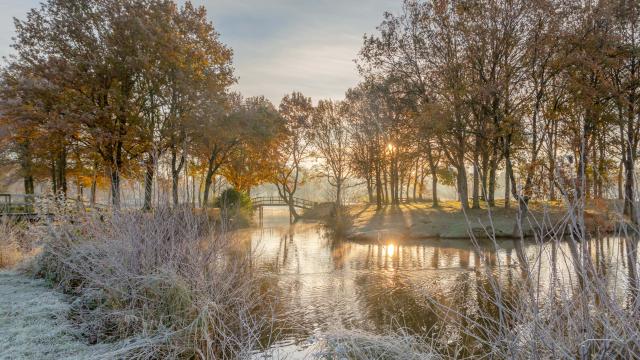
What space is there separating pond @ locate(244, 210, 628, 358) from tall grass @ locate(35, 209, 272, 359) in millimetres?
803

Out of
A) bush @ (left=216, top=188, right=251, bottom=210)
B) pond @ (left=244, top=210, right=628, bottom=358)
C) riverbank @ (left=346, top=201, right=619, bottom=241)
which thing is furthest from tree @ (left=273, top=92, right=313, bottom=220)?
pond @ (left=244, top=210, right=628, bottom=358)

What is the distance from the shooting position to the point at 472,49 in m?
18.8

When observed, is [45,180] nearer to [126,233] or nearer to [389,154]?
[389,154]

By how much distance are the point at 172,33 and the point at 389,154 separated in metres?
18.0

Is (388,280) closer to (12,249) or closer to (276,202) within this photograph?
(12,249)

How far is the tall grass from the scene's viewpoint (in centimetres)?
493

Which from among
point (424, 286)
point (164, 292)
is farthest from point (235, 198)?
point (164, 292)

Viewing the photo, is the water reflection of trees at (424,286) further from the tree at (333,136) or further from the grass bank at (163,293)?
the tree at (333,136)

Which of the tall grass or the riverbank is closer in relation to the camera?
the tall grass

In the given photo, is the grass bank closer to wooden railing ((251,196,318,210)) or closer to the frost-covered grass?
the frost-covered grass

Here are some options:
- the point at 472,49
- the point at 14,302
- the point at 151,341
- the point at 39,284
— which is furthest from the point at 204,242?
the point at 472,49

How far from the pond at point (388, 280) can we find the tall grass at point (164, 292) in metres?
0.80

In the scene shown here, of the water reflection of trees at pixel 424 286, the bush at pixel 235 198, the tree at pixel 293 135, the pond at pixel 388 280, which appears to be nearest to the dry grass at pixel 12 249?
the pond at pixel 388 280

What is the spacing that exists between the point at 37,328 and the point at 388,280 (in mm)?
7358
